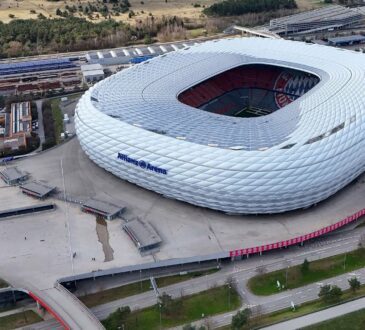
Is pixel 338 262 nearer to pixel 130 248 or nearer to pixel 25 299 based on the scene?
pixel 130 248

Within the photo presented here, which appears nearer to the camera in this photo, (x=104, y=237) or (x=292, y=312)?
(x=292, y=312)

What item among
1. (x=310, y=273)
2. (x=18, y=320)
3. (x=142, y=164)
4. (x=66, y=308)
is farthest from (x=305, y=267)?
(x=18, y=320)

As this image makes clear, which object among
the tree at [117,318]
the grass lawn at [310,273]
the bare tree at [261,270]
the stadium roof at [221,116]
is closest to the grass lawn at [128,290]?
the tree at [117,318]

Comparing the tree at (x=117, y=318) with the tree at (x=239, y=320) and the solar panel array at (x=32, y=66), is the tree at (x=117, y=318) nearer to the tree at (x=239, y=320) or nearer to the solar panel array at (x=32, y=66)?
the tree at (x=239, y=320)

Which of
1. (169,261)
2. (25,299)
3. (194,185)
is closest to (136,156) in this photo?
(194,185)

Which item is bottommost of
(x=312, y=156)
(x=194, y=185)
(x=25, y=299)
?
(x=25, y=299)

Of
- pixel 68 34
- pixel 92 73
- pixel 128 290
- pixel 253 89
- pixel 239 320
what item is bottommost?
pixel 128 290

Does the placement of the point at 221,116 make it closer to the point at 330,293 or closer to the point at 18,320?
the point at 330,293
